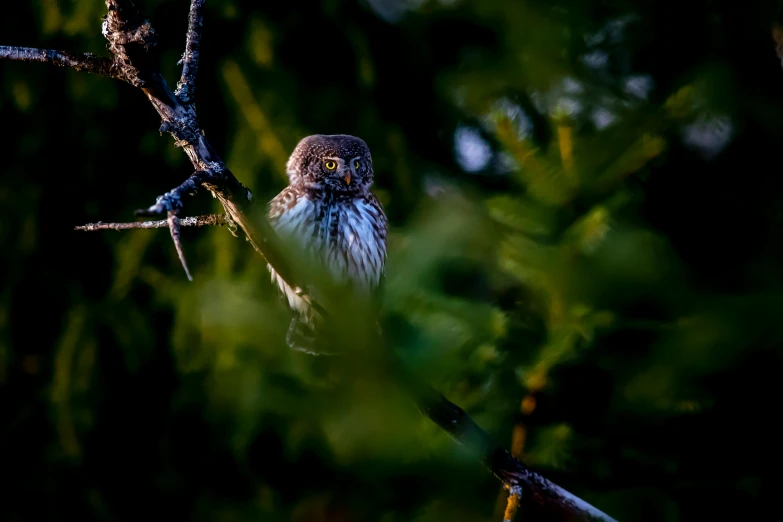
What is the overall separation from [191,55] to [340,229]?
168 cm

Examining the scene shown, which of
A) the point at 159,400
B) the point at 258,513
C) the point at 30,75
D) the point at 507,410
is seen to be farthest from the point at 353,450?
the point at 30,75

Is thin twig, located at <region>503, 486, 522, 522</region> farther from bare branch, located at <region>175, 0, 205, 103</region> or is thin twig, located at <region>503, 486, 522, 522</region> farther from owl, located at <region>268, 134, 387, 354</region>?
owl, located at <region>268, 134, 387, 354</region>

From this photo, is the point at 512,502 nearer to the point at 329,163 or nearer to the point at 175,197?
the point at 175,197

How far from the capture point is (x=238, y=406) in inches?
114

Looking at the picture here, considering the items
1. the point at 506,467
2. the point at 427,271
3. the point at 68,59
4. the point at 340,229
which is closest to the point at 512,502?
the point at 506,467

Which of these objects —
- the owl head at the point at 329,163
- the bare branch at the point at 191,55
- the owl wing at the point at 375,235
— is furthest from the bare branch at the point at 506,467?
the owl head at the point at 329,163

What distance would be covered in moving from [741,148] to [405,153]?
4.88ft

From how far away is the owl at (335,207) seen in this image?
304 cm

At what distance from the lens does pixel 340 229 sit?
3.09m

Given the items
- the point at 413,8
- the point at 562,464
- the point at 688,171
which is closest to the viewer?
the point at 562,464

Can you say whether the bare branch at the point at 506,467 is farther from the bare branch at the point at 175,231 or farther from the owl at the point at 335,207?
the owl at the point at 335,207

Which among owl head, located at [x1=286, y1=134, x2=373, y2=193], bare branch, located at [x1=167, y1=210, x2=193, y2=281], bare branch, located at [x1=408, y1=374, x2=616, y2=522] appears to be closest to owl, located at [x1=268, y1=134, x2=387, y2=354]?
owl head, located at [x1=286, y1=134, x2=373, y2=193]

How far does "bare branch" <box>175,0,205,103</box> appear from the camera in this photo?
4.65ft

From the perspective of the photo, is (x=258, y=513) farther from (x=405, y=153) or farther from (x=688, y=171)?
(x=688, y=171)
